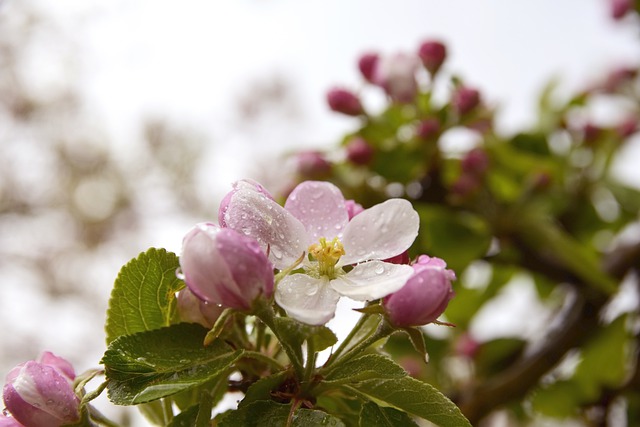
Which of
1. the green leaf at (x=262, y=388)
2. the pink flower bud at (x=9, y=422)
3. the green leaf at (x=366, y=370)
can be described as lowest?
the green leaf at (x=366, y=370)

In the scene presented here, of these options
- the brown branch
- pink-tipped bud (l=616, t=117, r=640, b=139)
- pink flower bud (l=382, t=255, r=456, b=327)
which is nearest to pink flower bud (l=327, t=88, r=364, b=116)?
the brown branch

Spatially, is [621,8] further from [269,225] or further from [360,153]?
[269,225]

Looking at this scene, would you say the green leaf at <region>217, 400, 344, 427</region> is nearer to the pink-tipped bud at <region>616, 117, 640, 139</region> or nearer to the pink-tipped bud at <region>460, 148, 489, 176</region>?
the pink-tipped bud at <region>460, 148, 489, 176</region>

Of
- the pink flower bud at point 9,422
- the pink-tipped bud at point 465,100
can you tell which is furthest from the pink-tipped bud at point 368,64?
the pink flower bud at point 9,422

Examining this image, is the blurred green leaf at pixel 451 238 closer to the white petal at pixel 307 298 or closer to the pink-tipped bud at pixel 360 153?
the pink-tipped bud at pixel 360 153

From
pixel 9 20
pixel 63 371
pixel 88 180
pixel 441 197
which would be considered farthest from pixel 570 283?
pixel 9 20

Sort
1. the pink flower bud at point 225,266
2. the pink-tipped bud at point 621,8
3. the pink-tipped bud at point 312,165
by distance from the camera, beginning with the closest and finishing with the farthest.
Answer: the pink flower bud at point 225,266, the pink-tipped bud at point 312,165, the pink-tipped bud at point 621,8

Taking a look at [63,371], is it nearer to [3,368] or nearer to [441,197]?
[441,197]
